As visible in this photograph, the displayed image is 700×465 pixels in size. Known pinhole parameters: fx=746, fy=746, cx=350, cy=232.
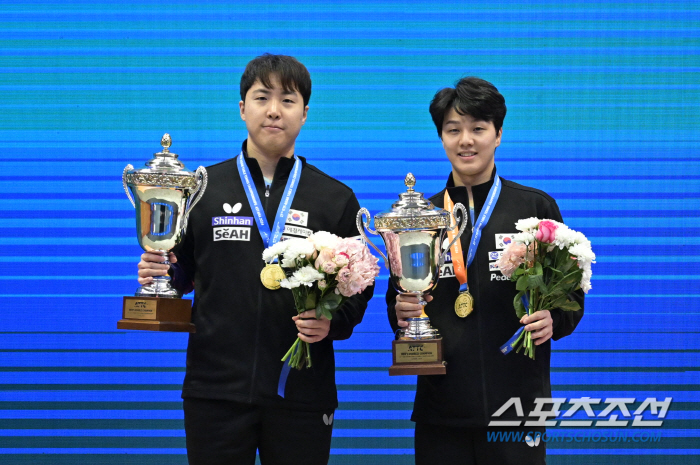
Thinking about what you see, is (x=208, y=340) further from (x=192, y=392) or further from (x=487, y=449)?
(x=487, y=449)

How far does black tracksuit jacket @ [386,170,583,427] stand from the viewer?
242 centimetres

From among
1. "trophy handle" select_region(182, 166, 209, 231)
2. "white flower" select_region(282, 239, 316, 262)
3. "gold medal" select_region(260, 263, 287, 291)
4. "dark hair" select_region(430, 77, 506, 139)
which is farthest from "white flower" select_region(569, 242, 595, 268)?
"trophy handle" select_region(182, 166, 209, 231)

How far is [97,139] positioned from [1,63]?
2.08 feet

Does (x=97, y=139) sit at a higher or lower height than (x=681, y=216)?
higher

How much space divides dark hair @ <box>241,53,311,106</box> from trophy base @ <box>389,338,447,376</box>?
96 centimetres

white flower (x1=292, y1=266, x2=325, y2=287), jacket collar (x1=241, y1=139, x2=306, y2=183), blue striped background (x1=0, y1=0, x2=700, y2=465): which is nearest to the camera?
white flower (x1=292, y1=266, x2=325, y2=287)

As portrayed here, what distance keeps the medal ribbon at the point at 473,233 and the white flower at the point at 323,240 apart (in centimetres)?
43

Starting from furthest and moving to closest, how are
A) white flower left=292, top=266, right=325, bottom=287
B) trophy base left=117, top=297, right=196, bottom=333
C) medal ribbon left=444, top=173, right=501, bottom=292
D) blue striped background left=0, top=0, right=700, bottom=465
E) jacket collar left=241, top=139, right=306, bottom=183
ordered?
blue striped background left=0, top=0, right=700, bottom=465
jacket collar left=241, top=139, right=306, bottom=183
medal ribbon left=444, top=173, right=501, bottom=292
trophy base left=117, top=297, right=196, bottom=333
white flower left=292, top=266, right=325, bottom=287

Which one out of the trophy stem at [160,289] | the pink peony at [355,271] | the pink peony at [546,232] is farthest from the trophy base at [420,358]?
the trophy stem at [160,289]

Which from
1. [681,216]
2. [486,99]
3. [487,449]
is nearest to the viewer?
[487,449]

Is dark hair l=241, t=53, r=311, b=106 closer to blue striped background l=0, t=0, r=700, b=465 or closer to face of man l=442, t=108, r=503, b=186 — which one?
face of man l=442, t=108, r=503, b=186

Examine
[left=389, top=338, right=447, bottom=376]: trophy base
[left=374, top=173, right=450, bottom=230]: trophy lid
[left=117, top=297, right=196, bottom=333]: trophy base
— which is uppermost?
[left=374, top=173, right=450, bottom=230]: trophy lid

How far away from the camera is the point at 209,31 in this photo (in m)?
3.73

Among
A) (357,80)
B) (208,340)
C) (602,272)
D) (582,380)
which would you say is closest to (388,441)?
(582,380)
